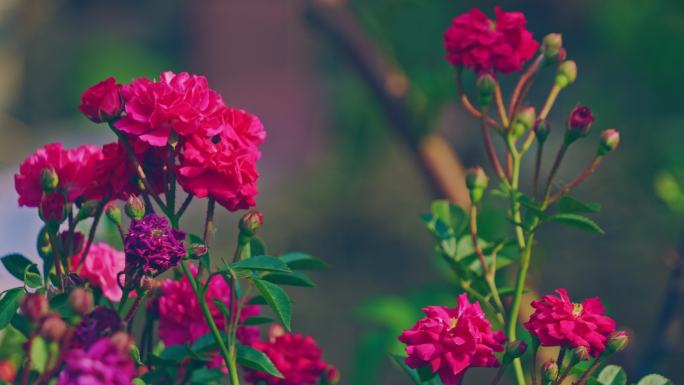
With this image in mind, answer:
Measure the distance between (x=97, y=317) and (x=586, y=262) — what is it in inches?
103

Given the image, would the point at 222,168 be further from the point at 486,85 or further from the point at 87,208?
the point at 486,85

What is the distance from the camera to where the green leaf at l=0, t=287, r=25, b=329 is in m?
0.61

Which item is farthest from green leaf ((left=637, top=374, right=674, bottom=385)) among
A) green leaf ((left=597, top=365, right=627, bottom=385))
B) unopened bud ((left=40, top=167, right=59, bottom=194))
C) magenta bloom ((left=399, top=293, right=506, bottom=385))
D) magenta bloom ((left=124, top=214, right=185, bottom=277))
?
unopened bud ((left=40, top=167, right=59, bottom=194))

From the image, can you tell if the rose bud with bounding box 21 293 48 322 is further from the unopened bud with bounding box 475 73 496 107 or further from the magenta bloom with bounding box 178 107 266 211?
the unopened bud with bounding box 475 73 496 107

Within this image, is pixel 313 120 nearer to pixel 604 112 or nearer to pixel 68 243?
pixel 604 112

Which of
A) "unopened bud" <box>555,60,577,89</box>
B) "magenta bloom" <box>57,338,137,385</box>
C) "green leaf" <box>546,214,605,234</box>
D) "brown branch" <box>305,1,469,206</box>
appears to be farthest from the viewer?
"brown branch" <box>305,1,469,206</box>

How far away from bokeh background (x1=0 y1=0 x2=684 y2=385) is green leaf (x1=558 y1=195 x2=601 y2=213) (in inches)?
19.3

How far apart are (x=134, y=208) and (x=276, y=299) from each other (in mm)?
116

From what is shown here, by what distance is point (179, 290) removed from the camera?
71 centimetres

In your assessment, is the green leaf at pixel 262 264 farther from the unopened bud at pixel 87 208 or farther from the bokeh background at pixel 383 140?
the bokeh background at pixel 383 140

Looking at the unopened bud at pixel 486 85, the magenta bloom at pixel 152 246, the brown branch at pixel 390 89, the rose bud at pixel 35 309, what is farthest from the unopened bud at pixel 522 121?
the brown branch at pixel 390 89

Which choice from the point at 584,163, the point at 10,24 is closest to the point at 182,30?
the point at 10,24

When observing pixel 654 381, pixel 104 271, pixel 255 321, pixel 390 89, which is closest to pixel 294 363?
pixel 255 321

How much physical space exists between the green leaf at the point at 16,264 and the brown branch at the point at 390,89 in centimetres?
84
